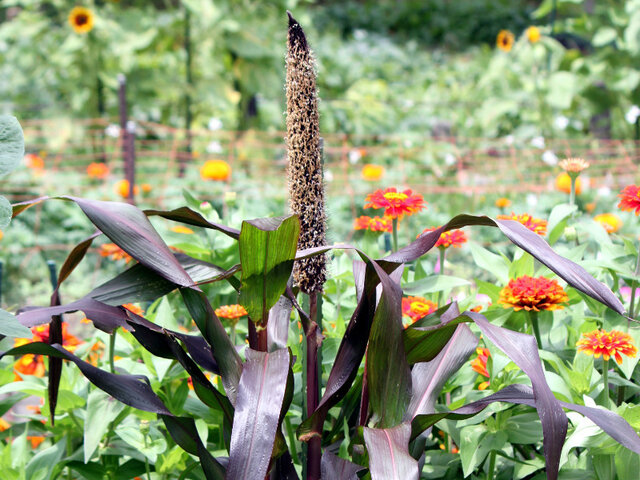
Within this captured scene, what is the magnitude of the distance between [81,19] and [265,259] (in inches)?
176

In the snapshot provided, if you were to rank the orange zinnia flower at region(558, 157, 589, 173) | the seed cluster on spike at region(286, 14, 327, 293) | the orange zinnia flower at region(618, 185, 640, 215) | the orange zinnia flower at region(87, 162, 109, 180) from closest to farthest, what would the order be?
the seed cluster on spike at region(286, 14, 327, 293) < the orange zinnia flower at region(618, 185, 640, 215) < the orange zinnia flower at region(558, 157, 589, 173) < the orange zinnia flower at region(87, 162, 109, 180)

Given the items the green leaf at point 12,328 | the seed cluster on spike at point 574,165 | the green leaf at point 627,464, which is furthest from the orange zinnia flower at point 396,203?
the green leaf at point 12,328

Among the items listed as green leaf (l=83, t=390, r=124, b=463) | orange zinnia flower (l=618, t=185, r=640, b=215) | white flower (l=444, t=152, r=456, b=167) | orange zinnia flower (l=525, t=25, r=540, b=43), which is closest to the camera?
green leaf (l=83, t=390, r=124, b=463)

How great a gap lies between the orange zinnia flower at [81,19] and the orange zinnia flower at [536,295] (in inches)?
174

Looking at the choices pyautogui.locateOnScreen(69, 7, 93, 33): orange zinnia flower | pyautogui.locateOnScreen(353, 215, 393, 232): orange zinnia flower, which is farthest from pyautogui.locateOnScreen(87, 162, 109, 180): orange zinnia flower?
pyautogui.locateOnScreen(353, 215, 393, 232): orange zinnia flower

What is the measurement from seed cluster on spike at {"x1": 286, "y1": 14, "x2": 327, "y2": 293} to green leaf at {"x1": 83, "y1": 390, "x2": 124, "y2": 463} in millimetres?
412

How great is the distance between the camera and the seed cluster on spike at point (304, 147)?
1063 millimetres

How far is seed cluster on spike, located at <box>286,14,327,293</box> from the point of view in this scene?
1063mm

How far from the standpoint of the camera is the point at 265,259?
40.4 inches

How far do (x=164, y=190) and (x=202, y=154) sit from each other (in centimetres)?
97

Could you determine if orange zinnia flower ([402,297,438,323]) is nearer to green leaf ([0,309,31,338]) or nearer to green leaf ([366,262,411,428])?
green leaf ([366,262,411,428])

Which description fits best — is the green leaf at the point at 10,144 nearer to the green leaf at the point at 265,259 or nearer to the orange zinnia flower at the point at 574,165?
the green leaf at the point at 265,259

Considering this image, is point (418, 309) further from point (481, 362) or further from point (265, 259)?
point (265, 259)

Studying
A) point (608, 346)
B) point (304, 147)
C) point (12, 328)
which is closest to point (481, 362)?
point (608, 346)
